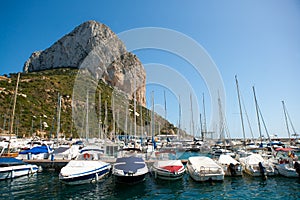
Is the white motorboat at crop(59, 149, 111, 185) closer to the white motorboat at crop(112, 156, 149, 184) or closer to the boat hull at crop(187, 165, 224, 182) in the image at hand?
the white motorboat at crop(112, 156, 149, 184)

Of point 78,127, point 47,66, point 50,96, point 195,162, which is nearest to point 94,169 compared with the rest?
point 195,162

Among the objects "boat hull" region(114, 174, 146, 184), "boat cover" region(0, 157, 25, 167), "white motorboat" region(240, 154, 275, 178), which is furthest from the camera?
"white motorboat" region(240, 154, 275, 178)

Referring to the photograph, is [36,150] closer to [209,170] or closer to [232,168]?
[209,170]

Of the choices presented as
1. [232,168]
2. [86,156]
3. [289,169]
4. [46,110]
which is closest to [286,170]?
[289,169]

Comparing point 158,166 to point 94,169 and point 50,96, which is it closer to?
point 94,169

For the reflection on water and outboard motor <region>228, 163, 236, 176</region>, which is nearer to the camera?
the reflection on water

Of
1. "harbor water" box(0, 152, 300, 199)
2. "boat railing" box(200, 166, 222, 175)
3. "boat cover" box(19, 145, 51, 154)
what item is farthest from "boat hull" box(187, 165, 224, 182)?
"boat cover" box(19, 145, 51, 154)

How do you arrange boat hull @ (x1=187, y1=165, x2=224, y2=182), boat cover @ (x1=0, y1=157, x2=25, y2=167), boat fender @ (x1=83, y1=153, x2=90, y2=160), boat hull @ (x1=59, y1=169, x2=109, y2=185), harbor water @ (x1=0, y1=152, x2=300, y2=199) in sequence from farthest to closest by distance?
boat fender @ (x1=83, y1=153, x2=90, y2=160)
boat cover @ (x1=0, y1=157, x2=25, y2=167)
boat hull @ (x1=187, y1=165, x2=224, y2=182)
boat hull @ (x1=59, y1=169, x2=109, y2=185)
harbor water @ (x1=0, y1=152, x2=300, y2=199)
